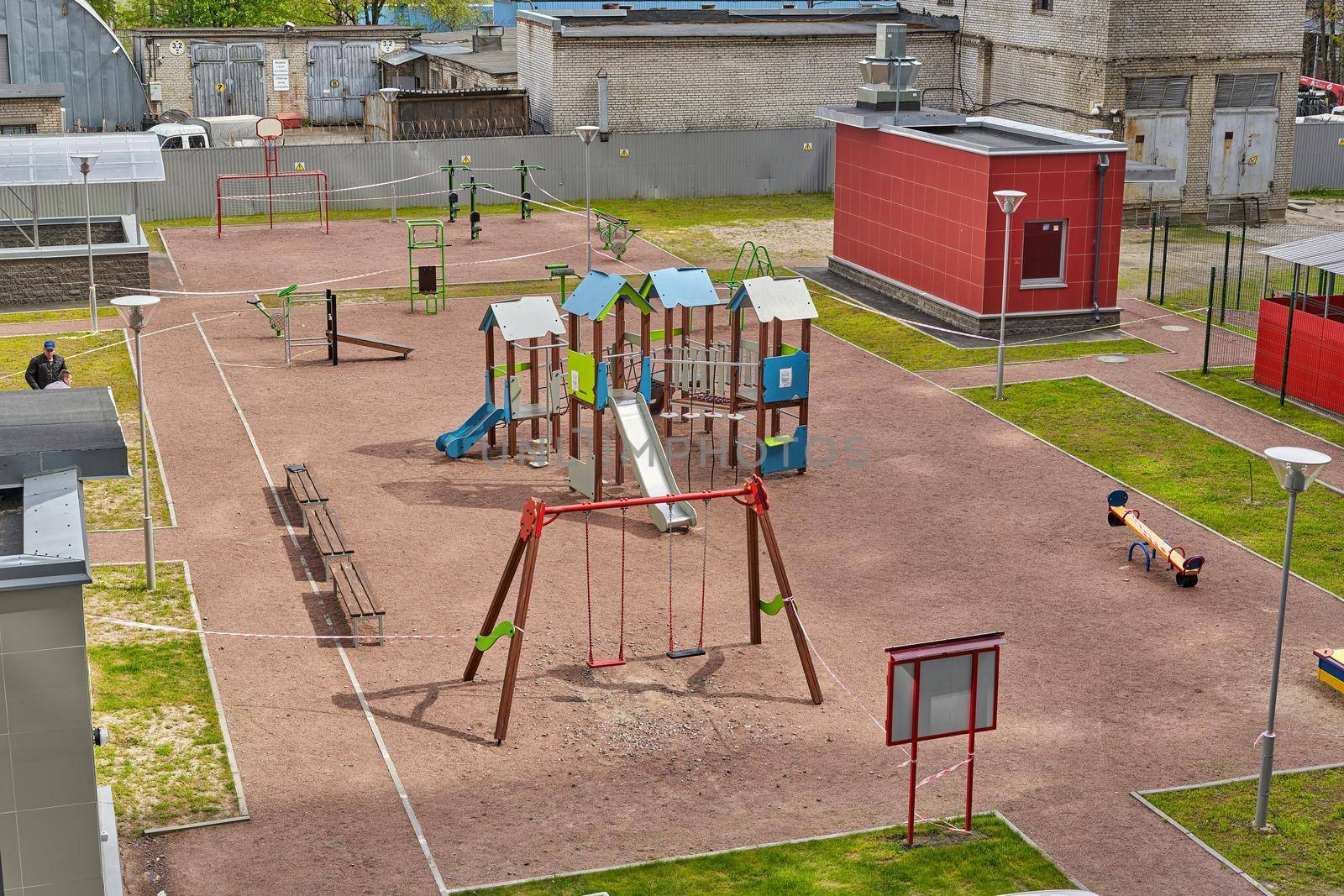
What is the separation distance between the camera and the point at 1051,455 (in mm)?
24453

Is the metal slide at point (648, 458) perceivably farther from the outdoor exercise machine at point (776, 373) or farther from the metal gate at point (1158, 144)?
the metal gate at point (1158, 144)

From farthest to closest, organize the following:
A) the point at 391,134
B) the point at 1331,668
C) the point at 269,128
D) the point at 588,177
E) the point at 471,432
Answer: the point at 391,134
the point at 269,128
the point at 588,177
the point at 471,432
the point at 1331,668

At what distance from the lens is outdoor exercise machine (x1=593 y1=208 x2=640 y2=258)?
38844 mm

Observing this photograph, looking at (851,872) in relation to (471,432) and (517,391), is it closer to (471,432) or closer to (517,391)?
(517,391)

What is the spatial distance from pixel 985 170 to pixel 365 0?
49291 mm

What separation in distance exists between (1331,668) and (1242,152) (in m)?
29.7

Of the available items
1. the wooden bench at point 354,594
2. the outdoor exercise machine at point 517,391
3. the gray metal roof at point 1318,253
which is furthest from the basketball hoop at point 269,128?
the wooden bench at point 354,594

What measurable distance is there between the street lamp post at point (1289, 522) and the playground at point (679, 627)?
0.84 meters

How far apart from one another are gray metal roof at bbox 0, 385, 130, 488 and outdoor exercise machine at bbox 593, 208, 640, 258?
24971mm

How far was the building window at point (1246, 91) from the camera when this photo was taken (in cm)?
4297

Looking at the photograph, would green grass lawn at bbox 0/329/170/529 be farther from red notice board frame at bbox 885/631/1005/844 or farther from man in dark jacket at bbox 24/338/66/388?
red notice board frame at bbox 885/631/1005/844

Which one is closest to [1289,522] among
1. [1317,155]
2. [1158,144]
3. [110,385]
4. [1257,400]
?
[1257,400]

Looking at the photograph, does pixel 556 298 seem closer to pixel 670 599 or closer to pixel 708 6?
pixel 670 599

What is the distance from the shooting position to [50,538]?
1151 cm
